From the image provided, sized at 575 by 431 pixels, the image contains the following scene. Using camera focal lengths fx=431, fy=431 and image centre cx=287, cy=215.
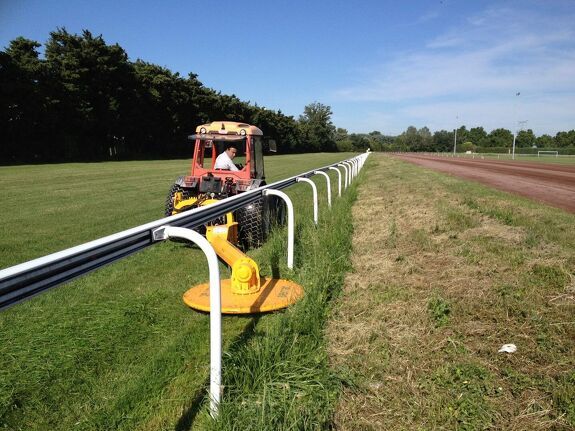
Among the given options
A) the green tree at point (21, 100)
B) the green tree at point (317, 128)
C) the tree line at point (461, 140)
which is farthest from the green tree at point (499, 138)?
the green tree at point (21, 100)

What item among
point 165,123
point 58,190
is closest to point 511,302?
point 58,190

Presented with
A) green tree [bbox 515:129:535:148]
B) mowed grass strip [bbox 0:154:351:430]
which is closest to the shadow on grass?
mowed grass strip [bbox 0:154:351:430]

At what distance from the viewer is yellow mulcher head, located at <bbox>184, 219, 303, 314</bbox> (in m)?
4.13

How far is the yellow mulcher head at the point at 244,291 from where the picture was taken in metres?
4.13

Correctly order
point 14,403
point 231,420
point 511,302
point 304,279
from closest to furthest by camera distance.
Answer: point 231,420 < point 14,403 < point 511,302 < point 304,279

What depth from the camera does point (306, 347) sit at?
10.5ft

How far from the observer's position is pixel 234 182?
773cm

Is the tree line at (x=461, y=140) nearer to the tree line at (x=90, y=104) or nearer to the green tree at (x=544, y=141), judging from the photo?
the green tree at (x=544, y=141)

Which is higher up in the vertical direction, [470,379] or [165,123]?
[165,123]

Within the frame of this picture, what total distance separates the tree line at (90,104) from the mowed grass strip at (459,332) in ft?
111

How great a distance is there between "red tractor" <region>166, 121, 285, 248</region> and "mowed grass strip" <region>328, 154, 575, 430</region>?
1.82 metres

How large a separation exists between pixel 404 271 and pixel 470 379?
2.21m

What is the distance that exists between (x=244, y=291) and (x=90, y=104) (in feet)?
128

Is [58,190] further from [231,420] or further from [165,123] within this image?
[165,123]
